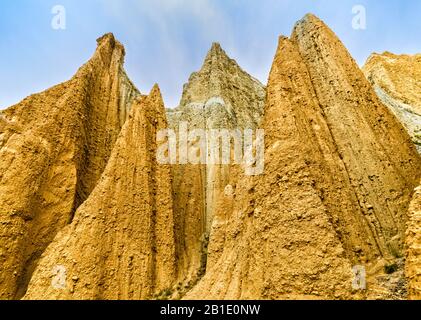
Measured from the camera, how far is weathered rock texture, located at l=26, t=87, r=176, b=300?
12.6 metres

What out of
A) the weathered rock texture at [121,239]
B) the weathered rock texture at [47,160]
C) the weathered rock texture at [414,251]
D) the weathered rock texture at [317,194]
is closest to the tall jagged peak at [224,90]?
the weathered rock texture at [47,160]

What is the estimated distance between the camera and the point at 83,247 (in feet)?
43.2

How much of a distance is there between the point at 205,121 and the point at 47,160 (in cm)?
1170

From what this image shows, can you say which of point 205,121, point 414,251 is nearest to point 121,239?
point 414,251

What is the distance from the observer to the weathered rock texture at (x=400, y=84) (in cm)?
1686

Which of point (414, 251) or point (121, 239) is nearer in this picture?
point (414, 251)

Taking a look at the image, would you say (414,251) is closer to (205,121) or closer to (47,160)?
(47,160)

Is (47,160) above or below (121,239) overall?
above

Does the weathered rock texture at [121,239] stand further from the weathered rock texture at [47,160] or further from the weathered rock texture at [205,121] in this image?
the weathered rock texture at [205,121]

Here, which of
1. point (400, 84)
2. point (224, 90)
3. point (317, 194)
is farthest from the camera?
point (224, 90)

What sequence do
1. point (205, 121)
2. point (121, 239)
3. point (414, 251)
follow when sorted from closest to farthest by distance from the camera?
point (414, 251), point (121, 239), point (205, 121)

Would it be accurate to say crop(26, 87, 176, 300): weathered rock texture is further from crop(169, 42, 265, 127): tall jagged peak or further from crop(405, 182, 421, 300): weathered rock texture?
crop(405, 182, 421, 300): weathered rock texture

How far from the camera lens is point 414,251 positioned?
6.57 metres

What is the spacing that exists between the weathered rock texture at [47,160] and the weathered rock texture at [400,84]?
17.2 meters
